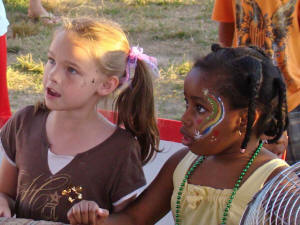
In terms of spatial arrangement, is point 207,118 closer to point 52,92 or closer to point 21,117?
point 52,92

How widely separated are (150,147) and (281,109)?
49 cm

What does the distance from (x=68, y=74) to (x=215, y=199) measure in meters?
0.56

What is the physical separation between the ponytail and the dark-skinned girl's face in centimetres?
28

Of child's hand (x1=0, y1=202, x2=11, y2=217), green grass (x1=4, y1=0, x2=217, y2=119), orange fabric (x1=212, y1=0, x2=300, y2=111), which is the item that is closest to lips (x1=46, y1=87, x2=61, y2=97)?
child's hand (x1=0, y1=202, x2=11, y2=217)

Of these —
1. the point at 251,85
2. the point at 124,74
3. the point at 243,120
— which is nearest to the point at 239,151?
the point at 243,120

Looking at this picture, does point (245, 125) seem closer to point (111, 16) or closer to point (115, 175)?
point (115, 175)

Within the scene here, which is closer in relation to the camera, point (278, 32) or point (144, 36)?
point (278, 32)

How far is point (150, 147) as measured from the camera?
5.98 ft

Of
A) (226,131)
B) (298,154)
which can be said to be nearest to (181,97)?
(298,154)

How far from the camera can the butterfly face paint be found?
148cm

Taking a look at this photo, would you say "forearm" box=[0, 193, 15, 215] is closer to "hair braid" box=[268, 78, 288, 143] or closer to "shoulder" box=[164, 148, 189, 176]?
"shoulder" box=[164, 148, 189, 176]

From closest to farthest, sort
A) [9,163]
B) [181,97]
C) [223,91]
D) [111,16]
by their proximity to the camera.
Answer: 1. [223,91]
2. [9,163]
3. [181,97]
4. [111,16]

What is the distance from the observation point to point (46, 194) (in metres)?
1.67

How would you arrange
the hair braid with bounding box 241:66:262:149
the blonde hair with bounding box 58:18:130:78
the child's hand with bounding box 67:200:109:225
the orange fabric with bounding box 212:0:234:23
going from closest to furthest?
the child's hand with bounding box 67:200:109:225 → the hair braid with bounding box 241:66:262:149 → the blonde hair with bounding box 58:18:130:78 → the orange fabric with bounding box 212:0:234:23
